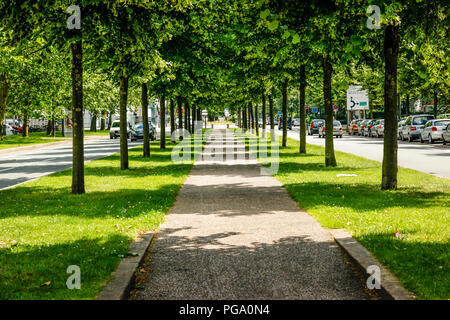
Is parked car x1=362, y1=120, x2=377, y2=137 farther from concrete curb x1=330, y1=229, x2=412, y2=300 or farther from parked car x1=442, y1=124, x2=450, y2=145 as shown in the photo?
concrete curb x1=330, y1=229, x2=412, y2=300

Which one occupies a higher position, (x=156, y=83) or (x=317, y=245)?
(x=156, y=83)

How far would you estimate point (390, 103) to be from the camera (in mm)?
12328

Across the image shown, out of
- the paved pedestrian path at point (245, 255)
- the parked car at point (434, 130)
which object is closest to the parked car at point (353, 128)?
the parked car at point (434, 130)

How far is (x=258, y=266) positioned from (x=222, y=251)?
88 centimetres

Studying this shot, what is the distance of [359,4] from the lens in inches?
318

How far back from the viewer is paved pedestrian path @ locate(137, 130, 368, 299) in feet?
18.0

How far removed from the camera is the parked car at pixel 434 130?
3391cm

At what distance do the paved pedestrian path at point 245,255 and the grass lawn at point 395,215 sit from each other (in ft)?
1.47

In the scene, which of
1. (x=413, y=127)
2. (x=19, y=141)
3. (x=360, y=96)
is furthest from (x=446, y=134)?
(x=19, y=141)

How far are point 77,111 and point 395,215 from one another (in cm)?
736

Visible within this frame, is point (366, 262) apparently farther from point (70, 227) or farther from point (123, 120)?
point (123, 120)

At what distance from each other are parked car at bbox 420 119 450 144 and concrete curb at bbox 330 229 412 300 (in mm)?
28387
